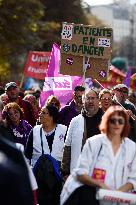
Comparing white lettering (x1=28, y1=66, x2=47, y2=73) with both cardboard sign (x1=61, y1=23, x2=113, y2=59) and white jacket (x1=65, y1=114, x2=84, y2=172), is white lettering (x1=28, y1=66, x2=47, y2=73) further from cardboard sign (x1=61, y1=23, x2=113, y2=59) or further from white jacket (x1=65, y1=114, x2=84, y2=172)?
white jacket (x1=65, y1=114, x2=84, y2=172)

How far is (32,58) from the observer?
20.7 metres

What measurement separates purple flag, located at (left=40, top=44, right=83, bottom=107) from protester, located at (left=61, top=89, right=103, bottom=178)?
472cm

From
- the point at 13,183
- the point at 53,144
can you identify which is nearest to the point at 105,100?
the point at 53,144

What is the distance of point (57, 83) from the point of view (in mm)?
13641

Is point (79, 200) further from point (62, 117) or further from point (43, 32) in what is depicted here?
point (43, 32)

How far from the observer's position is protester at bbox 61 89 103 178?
27.1ft

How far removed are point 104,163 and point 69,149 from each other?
2.38 m

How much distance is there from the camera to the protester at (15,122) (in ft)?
29.8

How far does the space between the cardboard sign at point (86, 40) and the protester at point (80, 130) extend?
11.3 feet

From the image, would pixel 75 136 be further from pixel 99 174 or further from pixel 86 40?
pixel 86 40

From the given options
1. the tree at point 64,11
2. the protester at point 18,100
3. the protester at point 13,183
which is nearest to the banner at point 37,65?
the protester at point 18,100

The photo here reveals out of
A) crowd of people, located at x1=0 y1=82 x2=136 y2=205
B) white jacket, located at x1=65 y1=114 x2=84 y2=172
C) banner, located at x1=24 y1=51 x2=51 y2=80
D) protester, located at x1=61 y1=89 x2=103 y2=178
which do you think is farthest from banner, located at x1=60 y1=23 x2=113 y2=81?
banner, located at x1=24 y1=51 x2=51 y2=80

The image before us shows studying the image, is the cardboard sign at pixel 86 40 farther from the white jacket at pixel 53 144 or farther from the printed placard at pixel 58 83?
the white jacket at pixel 53 144

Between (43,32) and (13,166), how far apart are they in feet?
132
